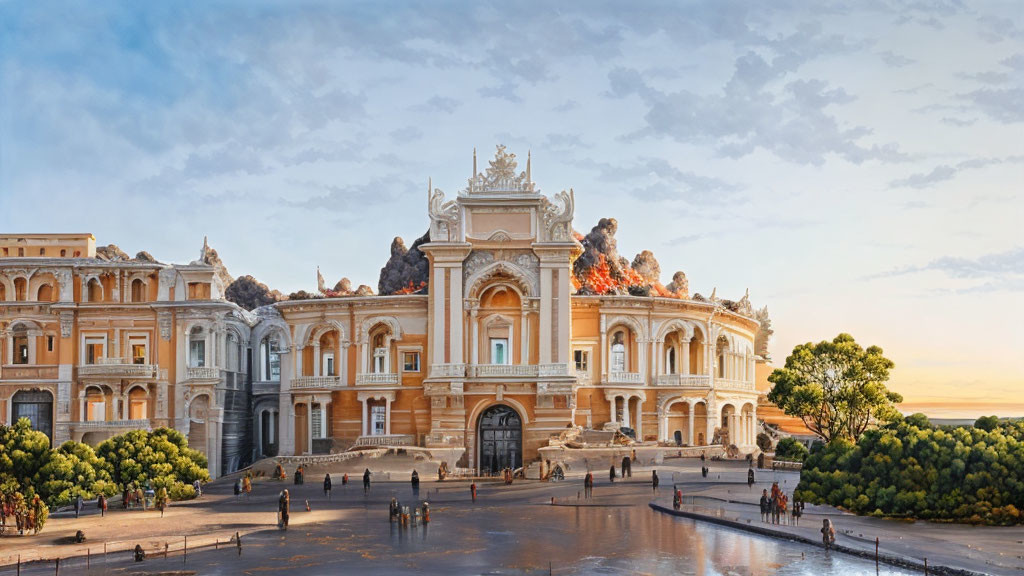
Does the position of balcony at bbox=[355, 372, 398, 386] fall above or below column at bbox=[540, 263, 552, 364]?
below

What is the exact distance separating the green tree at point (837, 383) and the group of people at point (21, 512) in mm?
38058

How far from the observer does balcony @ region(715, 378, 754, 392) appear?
7470cm

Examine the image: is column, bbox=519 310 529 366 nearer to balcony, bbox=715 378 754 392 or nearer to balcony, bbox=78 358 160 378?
balcony, bbox=715 378 754 392

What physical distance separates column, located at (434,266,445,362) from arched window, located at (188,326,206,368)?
14.7 meters

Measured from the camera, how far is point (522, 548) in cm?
3731

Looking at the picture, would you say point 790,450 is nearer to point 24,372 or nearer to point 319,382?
point 319,382

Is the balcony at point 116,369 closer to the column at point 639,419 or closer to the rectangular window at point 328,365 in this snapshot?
the rectangular window at point 328,365

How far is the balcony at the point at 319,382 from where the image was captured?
7025cm

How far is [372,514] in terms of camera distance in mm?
47750

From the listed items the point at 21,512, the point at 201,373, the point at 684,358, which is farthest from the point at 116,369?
the point at 684,358

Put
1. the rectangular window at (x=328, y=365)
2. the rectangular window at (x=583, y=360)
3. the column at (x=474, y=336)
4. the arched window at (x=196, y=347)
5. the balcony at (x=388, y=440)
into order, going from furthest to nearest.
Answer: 1. the rectangular window at (x=328, y=365)
2. the rectangular window at (x=583, y=360)
3. the arched window at (x=196, y=347)
4. the column at (x=474, y=336)
5. the balcony at (x=388, y=440)

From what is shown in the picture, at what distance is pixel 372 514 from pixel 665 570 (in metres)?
18.3

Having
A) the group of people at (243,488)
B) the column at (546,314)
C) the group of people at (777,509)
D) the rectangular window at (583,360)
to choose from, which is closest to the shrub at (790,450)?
the rectangular window at (583,360)

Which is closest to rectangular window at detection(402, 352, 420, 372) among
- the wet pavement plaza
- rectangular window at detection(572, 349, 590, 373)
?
rectangular window at detection(572, 349, 590, 373)
